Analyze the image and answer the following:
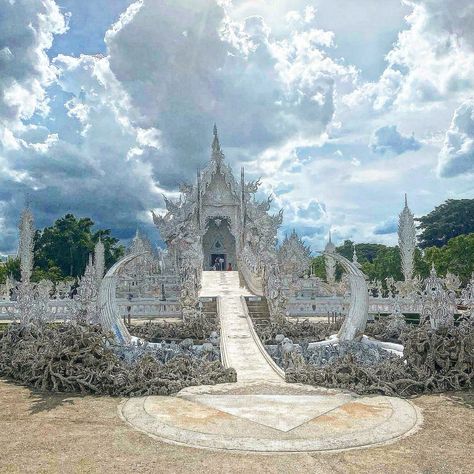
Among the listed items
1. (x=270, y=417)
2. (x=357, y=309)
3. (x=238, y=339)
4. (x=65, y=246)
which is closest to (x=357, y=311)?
(x=357, y=309)

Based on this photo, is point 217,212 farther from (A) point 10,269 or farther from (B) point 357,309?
(B) point 357,309

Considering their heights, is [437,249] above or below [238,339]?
above

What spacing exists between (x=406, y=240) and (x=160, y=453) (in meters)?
33.5

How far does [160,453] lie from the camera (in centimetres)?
679

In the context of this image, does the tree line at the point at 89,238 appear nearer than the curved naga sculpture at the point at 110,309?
No

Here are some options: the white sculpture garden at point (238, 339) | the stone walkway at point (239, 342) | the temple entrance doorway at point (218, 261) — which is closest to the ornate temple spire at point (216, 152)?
the temple entrance doorway at point (218, 261)

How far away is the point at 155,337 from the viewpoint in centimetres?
1927

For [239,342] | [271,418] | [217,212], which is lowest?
[271,418]

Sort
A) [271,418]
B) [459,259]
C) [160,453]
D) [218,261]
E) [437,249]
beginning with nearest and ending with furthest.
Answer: [160,453], [271,418], [459,259], [437,249], [218,261]

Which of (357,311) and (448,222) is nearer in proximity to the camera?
(357,311)

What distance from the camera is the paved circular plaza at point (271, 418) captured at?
7.15m

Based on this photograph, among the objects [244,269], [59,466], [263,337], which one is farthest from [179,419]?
[244,269]

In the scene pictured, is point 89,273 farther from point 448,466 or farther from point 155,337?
point 448,466

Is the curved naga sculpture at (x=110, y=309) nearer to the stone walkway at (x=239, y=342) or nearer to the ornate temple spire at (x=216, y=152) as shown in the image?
the stone walkway at (x=239, y=342)
